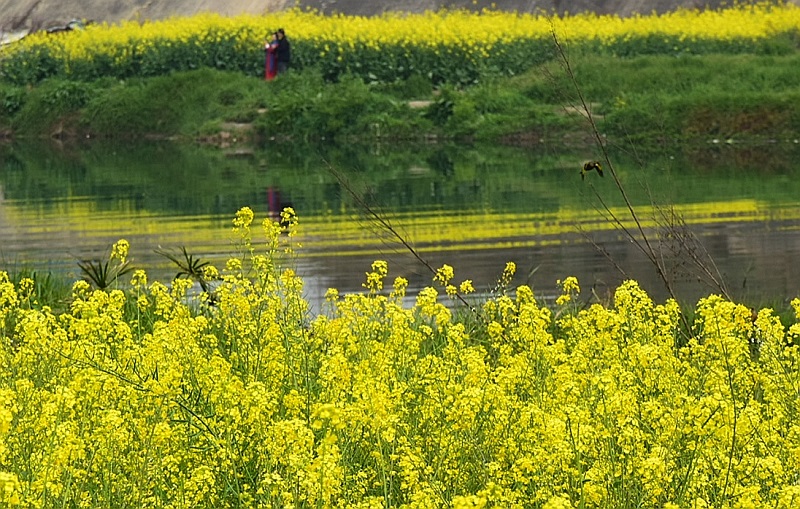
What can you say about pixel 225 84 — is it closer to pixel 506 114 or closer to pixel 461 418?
pixel 506 114

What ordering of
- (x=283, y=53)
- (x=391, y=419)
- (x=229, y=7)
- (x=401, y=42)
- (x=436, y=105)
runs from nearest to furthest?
(x=391, y=419)
(x=436, y=105)
(x=283, y=53)
(x=401, y=42)
(x=229, y=7)

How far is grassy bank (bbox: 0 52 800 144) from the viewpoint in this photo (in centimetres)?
2728

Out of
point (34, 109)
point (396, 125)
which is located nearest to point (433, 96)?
point (396, 125)

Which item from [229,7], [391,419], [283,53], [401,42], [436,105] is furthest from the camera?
[229,7]

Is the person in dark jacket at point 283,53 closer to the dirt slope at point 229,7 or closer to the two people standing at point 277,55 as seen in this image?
the two people standing at point 277,55

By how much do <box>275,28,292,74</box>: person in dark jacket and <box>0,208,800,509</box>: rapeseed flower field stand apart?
27.4m

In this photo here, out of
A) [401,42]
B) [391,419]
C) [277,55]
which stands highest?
[401,42]

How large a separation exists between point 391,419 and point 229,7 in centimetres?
4328

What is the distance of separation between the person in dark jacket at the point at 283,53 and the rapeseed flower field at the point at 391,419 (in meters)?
27.4

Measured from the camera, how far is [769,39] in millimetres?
34406

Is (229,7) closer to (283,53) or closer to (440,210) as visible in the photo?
(283,53)

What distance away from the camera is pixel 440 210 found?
18.9 meters

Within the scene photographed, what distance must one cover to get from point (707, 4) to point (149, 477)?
3667 cm

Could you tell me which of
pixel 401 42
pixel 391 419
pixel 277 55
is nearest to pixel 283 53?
pixel 277 55
